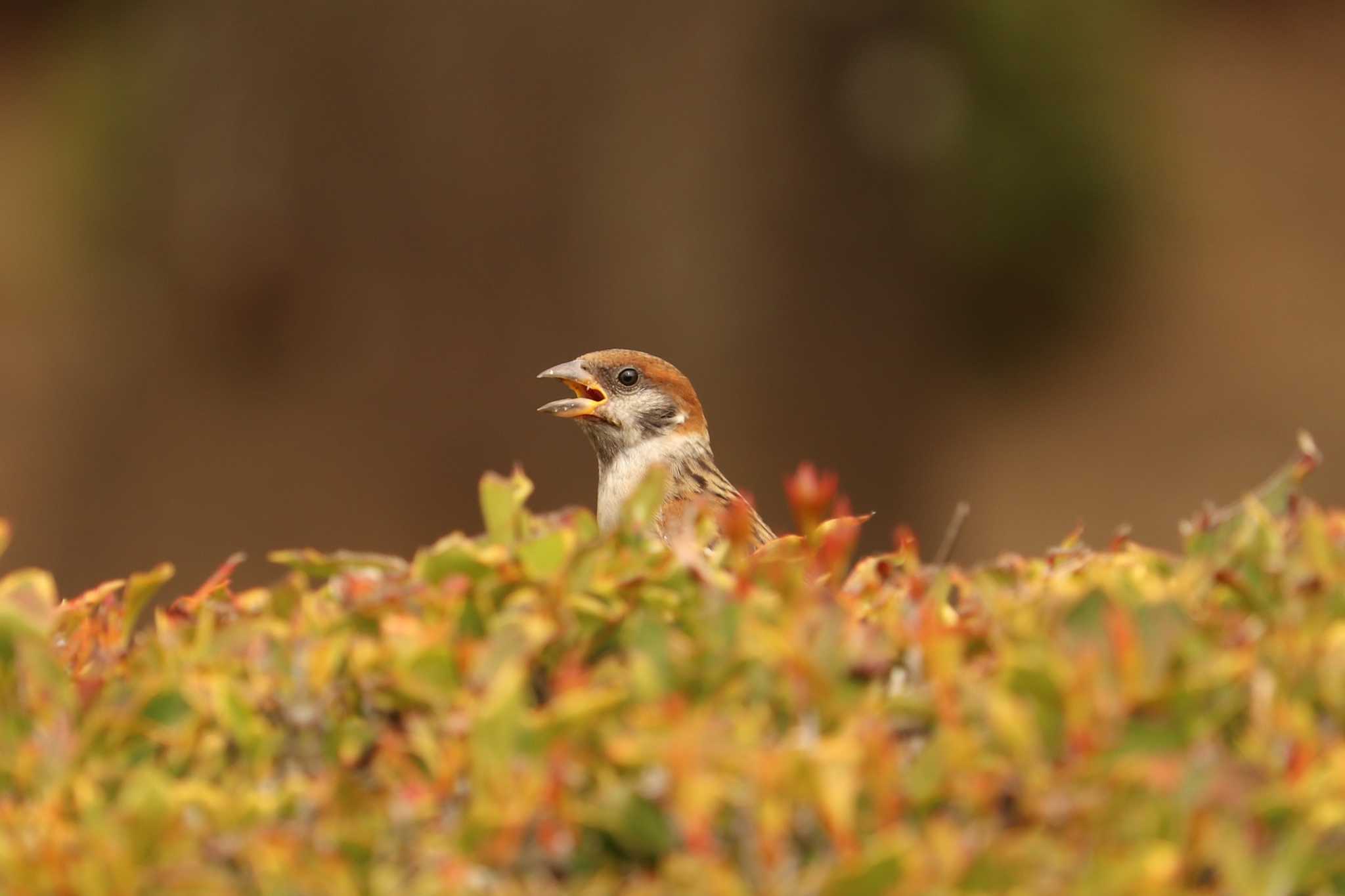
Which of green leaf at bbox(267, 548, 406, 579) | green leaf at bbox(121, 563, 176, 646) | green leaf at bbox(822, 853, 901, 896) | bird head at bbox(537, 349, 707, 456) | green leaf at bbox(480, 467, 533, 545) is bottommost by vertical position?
green leaf at bbox(822, 853, 901, 896)

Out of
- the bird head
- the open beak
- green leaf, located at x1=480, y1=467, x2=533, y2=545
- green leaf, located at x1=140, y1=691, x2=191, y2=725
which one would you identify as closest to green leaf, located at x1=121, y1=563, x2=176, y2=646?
green leaf, located at x1=140, y1=691, x2=191, y2=725

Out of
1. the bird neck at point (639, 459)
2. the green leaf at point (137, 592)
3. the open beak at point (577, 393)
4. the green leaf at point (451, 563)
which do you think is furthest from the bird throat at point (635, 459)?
the green leaf at point (451, 563)

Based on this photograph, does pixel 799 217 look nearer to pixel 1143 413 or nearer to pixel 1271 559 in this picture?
pixel 1143 413

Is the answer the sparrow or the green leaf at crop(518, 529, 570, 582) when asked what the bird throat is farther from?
the green leaf at crop(518, 529, 570, 582)

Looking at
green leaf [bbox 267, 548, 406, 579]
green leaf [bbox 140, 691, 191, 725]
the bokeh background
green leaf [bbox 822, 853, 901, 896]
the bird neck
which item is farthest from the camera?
the bokeh background

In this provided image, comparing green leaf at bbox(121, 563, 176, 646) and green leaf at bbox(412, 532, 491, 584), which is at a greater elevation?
green leaf at bbox(412, 532, 491, 584)

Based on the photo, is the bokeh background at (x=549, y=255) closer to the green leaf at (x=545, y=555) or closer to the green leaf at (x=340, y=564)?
the green leaf at (x=340, y=564)
